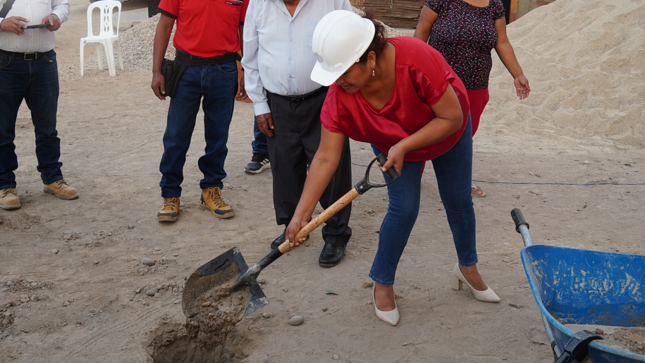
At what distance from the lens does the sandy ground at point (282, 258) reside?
2994 mm

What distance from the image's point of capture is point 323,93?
3.56 m

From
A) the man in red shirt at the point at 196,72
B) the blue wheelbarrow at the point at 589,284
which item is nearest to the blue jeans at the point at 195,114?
the man in red shirt at the point at 196,72

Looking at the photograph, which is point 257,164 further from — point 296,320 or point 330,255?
point 296,320

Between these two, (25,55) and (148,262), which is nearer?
(148,262)

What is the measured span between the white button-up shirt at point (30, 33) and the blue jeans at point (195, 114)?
113 centimetres

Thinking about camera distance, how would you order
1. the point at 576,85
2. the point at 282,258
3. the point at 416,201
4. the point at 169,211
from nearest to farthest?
the point at 416,201 → the point at 282,258 → the point at 169,211 → the point at 576,85

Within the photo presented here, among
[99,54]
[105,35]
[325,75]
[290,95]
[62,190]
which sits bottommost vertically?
[99,54]

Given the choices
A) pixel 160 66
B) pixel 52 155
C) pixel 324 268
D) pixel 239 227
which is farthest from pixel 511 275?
pixel 52 155

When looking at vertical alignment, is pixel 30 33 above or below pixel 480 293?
above

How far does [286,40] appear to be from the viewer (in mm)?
3465

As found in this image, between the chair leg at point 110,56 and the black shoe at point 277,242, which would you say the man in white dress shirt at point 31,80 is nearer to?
the black shoe at point 277,242

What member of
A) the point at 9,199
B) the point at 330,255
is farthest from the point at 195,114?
the point at 9,199

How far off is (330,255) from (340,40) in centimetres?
172

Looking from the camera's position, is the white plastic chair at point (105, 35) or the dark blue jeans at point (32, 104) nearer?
the dark blue jeans at point (32, 104)
